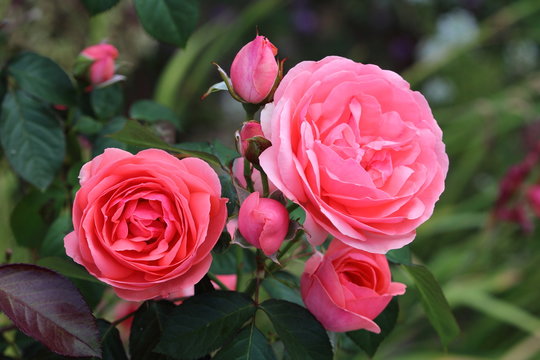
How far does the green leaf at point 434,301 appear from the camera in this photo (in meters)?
0.41

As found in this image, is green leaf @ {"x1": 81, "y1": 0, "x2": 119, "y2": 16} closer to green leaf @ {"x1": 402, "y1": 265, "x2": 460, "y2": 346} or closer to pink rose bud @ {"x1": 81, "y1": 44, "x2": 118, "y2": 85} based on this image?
pink rose bud @ {"x1": 81, "y1": 44, "x2": 118, "y2": 85}

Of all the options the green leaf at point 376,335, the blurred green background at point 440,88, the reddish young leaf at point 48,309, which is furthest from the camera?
the blurred green background at point 440,88

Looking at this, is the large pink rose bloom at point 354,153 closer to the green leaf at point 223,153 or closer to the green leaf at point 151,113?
the green leaf at point 223,153

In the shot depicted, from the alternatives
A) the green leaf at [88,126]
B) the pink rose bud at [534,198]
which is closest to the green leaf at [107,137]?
the green leaf at [88,126]

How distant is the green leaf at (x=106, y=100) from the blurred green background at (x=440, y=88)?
33mm

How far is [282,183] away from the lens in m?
0.33

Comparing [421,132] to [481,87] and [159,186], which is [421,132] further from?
[481,87]

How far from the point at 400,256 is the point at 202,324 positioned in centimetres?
14

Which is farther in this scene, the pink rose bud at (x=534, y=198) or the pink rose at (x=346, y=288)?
the pink rose bud at (x=534, y=198)

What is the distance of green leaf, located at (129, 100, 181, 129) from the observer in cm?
52

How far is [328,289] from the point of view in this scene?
0.38 metres

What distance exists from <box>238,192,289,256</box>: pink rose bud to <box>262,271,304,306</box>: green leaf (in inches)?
4.3

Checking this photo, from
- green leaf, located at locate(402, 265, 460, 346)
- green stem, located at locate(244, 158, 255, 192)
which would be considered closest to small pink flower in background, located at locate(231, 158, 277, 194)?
green stem, located at locate(244, 158, 255, 192)

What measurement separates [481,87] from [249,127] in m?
1.68
